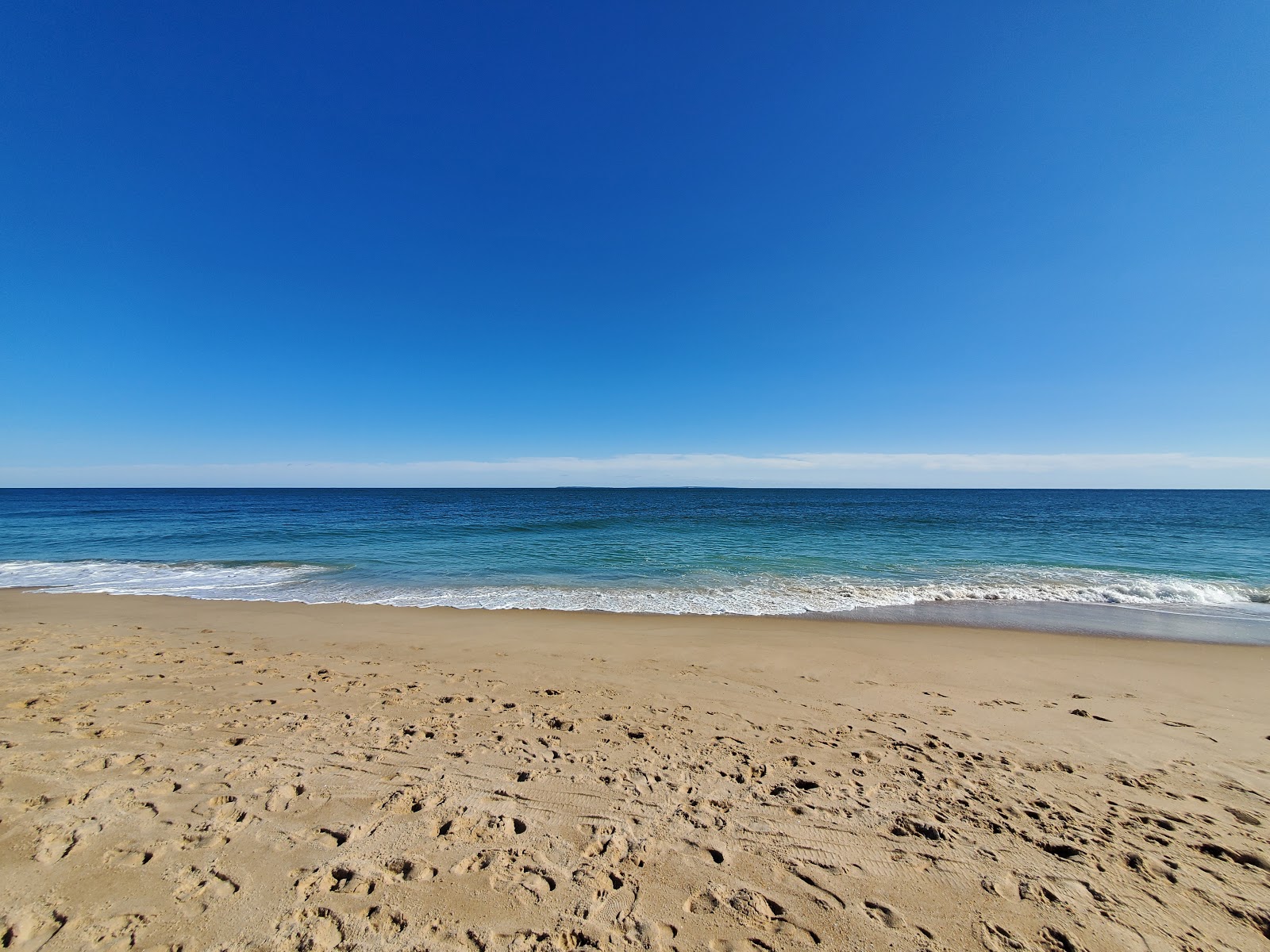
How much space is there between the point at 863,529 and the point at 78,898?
33.8 meters

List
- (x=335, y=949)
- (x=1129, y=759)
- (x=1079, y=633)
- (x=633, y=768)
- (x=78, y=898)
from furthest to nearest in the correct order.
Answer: (x=1079, y=633) → (x=1129, y=759) → (x=633, y=768) → (x=78, y=898) → (x=335, y=949)

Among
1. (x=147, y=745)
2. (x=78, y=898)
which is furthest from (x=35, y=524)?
(x=78, y=898)

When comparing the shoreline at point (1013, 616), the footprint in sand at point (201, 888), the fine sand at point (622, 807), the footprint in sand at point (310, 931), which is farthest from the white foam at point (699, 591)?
the footprint in sand at point (310, 931)

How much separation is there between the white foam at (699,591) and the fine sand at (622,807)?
197 inches

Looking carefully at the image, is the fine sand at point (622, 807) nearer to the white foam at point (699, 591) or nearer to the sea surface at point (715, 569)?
the white foam at point (699, 591)

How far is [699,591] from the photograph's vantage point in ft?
46.1

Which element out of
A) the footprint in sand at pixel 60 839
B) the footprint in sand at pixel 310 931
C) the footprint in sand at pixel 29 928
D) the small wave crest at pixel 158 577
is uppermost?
the footprint in sand at pixel 60 839

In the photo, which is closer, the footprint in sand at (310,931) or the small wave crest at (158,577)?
the footprint in sand at (310,931)

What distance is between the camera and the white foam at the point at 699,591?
496 inches

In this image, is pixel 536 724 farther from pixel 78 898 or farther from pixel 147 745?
pixel 147 745

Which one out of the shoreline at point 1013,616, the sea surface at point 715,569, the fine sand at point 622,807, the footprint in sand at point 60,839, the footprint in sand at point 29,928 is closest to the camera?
the footprint in sand at point 29,928

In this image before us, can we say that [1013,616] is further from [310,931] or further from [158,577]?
[158,577]

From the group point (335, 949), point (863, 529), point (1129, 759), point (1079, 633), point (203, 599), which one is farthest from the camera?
point (863, 529)

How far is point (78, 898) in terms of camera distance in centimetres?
287
